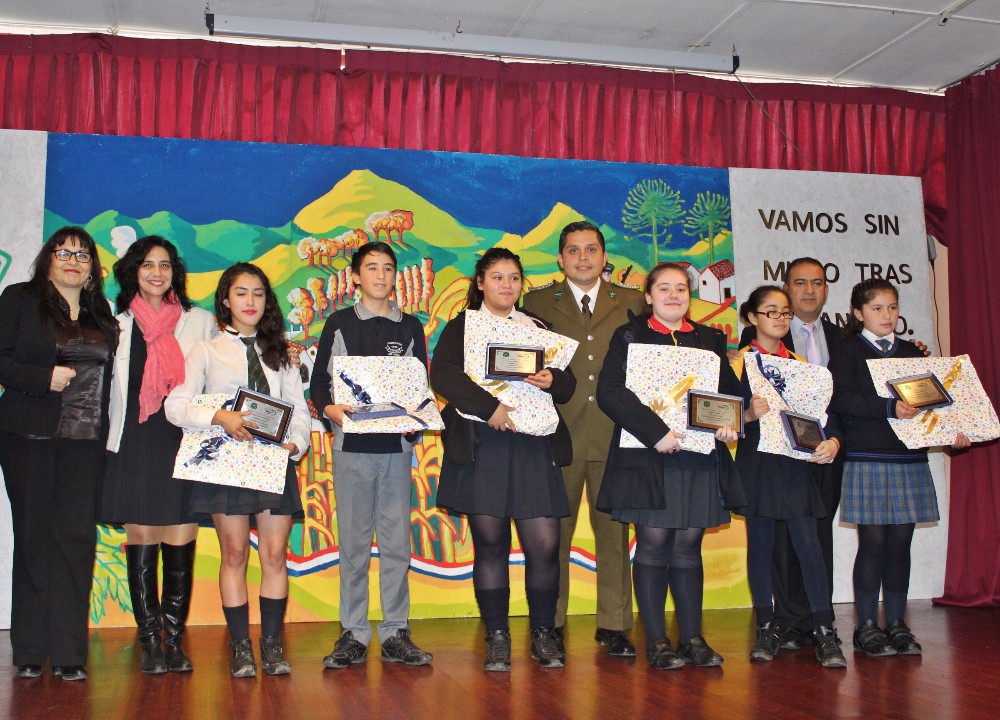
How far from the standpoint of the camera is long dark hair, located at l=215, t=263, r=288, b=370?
11.3 feet

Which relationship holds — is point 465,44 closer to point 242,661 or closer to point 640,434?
point 640,434

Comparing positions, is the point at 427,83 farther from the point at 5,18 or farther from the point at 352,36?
the point at 5,18

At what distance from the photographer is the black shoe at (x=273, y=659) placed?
128 inches

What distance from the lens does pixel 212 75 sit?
4.97m

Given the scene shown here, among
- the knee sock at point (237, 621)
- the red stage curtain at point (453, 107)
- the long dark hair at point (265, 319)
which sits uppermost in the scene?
the red stage curtain at point (453, 107)

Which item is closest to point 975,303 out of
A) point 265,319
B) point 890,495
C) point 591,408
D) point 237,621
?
point 890,495

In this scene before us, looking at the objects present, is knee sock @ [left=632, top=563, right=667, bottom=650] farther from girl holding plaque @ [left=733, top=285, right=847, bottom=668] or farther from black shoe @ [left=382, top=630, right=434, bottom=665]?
black shoe @ [left=382, top=630, right=434, bottom=665]

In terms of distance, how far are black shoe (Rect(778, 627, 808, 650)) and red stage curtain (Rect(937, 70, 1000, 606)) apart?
1756mm

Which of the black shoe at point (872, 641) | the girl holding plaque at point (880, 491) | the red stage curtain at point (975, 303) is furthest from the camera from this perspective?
the red stage curtain at point (975, 303)

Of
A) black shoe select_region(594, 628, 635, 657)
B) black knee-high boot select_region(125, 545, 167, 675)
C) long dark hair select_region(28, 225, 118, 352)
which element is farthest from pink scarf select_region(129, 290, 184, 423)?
black shoe select_region(594, 628, 635, 657)

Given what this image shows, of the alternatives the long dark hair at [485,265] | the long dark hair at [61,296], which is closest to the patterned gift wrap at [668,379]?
the long dark hair at [485,265]

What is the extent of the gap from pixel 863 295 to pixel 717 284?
135 centimetres

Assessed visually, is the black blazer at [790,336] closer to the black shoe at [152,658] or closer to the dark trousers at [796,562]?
the dark trousers at [796,562]

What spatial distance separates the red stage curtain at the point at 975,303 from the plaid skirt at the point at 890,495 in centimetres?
169
